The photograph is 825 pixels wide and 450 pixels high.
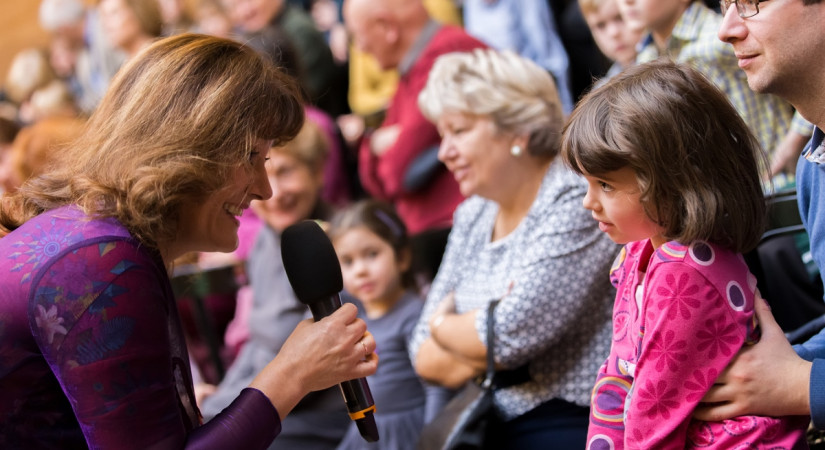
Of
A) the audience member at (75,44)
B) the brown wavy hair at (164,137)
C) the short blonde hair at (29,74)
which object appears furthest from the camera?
the short blonde hair at (29,74)

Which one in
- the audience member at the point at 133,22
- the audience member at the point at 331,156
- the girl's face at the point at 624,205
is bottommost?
the audience member at the point at 331,156

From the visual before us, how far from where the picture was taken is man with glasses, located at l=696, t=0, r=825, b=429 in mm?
1406

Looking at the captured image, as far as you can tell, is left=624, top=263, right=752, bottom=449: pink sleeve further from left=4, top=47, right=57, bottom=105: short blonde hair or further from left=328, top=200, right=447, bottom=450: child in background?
left=4, top=47, right=57, bottom=105: short blonde hair

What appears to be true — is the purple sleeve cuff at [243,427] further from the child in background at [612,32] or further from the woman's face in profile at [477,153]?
the child in background at [612,32]

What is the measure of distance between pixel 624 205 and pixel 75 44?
552 cm

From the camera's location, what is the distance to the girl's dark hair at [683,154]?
1.43 m

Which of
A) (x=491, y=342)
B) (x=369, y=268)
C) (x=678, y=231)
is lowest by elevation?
(x=369, y=268)

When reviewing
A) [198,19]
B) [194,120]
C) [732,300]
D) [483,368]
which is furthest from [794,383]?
[198,19]

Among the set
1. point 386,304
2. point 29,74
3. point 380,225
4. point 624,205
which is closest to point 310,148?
point 380,225

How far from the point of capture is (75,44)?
20.2ft

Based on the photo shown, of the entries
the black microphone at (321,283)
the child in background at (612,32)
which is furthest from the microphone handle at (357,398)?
the child in background at (612,32)

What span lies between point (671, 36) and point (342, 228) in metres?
1.11

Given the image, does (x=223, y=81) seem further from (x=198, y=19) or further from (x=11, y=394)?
(x=198, y=19)

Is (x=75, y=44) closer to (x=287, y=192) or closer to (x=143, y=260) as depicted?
(x=287, y=192)
